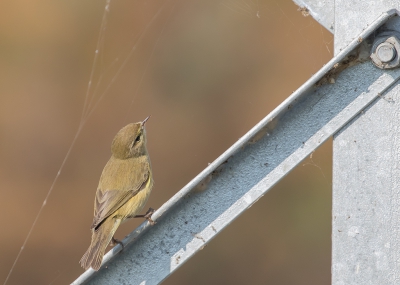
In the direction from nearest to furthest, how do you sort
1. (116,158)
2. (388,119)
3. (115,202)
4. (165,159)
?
(388,119) → (115,202) → (116,158) → (165,159)

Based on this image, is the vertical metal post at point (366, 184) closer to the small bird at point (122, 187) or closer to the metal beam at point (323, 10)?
the metal beam at point (323, 10)

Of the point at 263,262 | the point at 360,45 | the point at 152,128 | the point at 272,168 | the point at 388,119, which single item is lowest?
the point at 263,262

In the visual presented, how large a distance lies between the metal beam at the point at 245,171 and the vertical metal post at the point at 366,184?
0.15 ft

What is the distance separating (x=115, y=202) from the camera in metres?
3.59

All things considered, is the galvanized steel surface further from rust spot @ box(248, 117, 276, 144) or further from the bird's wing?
the bird's wing

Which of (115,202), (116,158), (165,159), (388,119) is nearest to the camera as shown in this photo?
(388,119)

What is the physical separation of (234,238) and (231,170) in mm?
4623

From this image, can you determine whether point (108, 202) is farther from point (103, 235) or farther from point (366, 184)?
point (366, 184)

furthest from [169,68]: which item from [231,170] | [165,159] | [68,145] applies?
[231,170]

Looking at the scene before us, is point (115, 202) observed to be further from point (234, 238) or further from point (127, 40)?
point (127, 40)

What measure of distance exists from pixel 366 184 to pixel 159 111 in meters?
4.74

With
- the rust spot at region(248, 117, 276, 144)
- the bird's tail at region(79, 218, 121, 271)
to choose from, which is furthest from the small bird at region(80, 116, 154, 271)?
the rust spot at region(248, 117, 276, 144)

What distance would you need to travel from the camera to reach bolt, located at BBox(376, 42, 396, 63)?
1590 mm

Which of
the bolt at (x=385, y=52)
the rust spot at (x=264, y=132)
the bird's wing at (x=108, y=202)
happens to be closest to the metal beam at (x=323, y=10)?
the bolt at (x=385, y=52)
